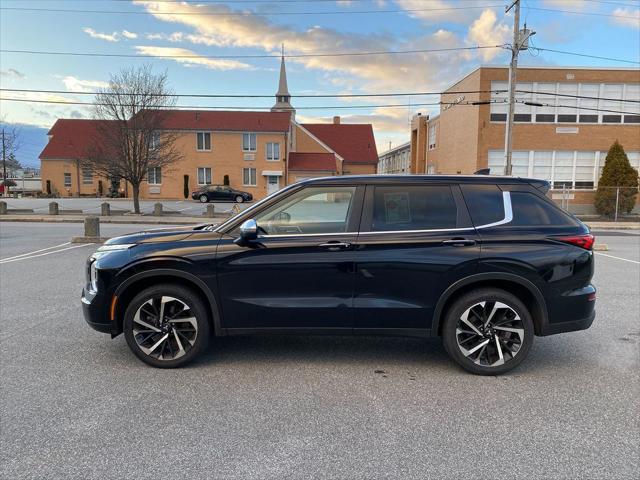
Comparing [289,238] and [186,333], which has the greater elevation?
[289,238]

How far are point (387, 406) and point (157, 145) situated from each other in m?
27.1

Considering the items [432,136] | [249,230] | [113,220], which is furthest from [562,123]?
[249,230]

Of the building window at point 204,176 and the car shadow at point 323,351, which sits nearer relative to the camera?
the car shadow at point 323,351

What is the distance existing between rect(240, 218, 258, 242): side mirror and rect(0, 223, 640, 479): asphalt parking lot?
1257 millimetres

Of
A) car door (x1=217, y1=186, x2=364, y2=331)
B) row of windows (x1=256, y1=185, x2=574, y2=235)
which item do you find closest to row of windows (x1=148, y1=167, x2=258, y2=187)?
row of windows (x1=256, y1=185, x2=574, y2=235)

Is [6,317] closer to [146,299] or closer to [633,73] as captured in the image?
[146,299]

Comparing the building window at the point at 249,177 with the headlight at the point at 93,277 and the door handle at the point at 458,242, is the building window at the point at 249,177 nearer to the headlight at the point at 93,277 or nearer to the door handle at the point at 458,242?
the headlight at the point at 93,277

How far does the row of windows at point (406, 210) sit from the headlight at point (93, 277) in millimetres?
1611

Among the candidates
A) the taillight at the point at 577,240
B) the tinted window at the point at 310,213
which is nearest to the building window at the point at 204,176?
the tinted window at the point at 310,213

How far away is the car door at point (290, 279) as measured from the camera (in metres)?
4.14

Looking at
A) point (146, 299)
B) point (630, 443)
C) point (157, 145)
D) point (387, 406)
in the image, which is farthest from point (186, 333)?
point (157, 145)

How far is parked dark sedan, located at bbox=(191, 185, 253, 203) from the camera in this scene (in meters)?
40.5

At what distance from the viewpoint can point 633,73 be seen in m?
27.0

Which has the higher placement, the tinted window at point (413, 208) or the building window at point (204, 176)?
the building window at point (204, 176)
